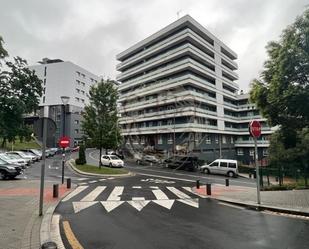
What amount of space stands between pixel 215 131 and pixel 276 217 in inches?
1778

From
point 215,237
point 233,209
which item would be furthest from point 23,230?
point 233,209

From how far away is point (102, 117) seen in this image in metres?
29.0

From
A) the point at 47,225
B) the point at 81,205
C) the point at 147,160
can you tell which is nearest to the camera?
the point at 47,225

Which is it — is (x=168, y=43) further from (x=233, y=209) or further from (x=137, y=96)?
(x=233, y=209)

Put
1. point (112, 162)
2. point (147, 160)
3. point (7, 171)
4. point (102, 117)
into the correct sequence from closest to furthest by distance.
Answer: point (7, 171) < point (102, 117) < point (112, 162) < point (147, 160)

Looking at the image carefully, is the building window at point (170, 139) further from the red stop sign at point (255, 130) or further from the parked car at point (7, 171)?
the red stop sign at point (255, 130)

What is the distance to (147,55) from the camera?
59750 mm

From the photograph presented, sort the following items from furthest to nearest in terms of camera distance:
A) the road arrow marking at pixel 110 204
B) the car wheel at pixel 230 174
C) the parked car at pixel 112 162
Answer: the parked car at pixel 112 162 < the car wheel at pixel 230 174 < the road arrow marking at pixel 110 204

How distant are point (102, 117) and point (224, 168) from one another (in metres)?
16.1

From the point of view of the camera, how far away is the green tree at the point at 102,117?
93.4ft

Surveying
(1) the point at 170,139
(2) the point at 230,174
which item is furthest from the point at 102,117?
(1) the point at 170,139

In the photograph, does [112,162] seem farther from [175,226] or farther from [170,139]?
[175,226]

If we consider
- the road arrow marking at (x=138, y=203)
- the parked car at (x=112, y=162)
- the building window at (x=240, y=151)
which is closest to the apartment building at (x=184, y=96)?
the building window at (x=240, y=151)

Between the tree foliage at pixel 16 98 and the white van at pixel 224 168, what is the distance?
21.6 metres
